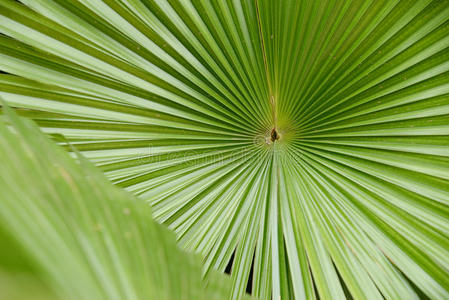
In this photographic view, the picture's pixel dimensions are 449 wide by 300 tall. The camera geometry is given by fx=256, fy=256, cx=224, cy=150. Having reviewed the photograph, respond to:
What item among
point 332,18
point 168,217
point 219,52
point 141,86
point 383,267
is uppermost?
point 332,18

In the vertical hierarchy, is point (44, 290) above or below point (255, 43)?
below

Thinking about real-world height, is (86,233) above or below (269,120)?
below

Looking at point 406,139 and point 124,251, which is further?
point 406,139

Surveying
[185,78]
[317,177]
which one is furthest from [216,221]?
[185,78]

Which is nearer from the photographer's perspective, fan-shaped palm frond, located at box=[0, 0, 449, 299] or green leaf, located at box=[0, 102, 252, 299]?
green leaf, located at box=[0, 102, 252, 299]

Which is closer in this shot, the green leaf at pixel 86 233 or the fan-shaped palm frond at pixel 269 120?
the green leaf at pixel 86 233

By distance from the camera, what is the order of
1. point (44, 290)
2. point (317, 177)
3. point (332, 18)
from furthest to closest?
point (317, 177) → point (332, 18) → point (44, 290)

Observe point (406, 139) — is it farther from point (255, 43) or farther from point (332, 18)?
point (255, 43)

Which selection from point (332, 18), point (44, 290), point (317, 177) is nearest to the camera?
point (44, 290)
